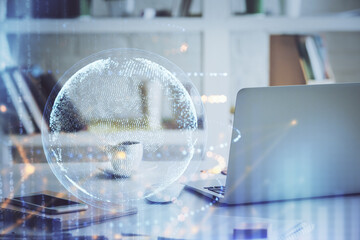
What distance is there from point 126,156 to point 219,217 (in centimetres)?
23

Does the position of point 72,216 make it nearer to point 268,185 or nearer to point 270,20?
point 268,185

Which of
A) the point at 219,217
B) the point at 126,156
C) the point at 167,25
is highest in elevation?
the point at 167,25

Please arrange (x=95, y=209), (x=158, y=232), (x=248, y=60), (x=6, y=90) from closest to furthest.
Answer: (x=158, y=232) → (x=95, y=209) → (x=6, y=90) → (x=248, y=60)

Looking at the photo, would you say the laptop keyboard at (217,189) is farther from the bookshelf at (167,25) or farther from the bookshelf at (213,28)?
the bookshelf at (167,25)

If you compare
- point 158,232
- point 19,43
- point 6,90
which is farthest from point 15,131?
point 158,232

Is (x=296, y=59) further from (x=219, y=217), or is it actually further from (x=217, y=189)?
(x=219, y=217)

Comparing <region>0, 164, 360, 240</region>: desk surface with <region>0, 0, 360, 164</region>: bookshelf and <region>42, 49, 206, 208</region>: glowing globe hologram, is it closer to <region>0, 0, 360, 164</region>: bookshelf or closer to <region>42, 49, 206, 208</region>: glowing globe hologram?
<region>42, 49, 206, 208</region>: glowing globe hologram

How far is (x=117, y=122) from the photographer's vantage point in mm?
804

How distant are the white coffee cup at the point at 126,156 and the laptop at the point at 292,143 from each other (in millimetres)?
195

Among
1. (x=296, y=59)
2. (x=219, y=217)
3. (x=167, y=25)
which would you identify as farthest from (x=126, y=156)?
(x=296, y=59)

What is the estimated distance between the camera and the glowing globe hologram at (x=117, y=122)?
2.64ft

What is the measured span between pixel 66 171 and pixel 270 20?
5.03 feet

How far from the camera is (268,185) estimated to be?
0.87 m

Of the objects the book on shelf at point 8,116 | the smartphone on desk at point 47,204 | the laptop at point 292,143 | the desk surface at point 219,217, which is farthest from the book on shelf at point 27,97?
the laptop at point 292,143
